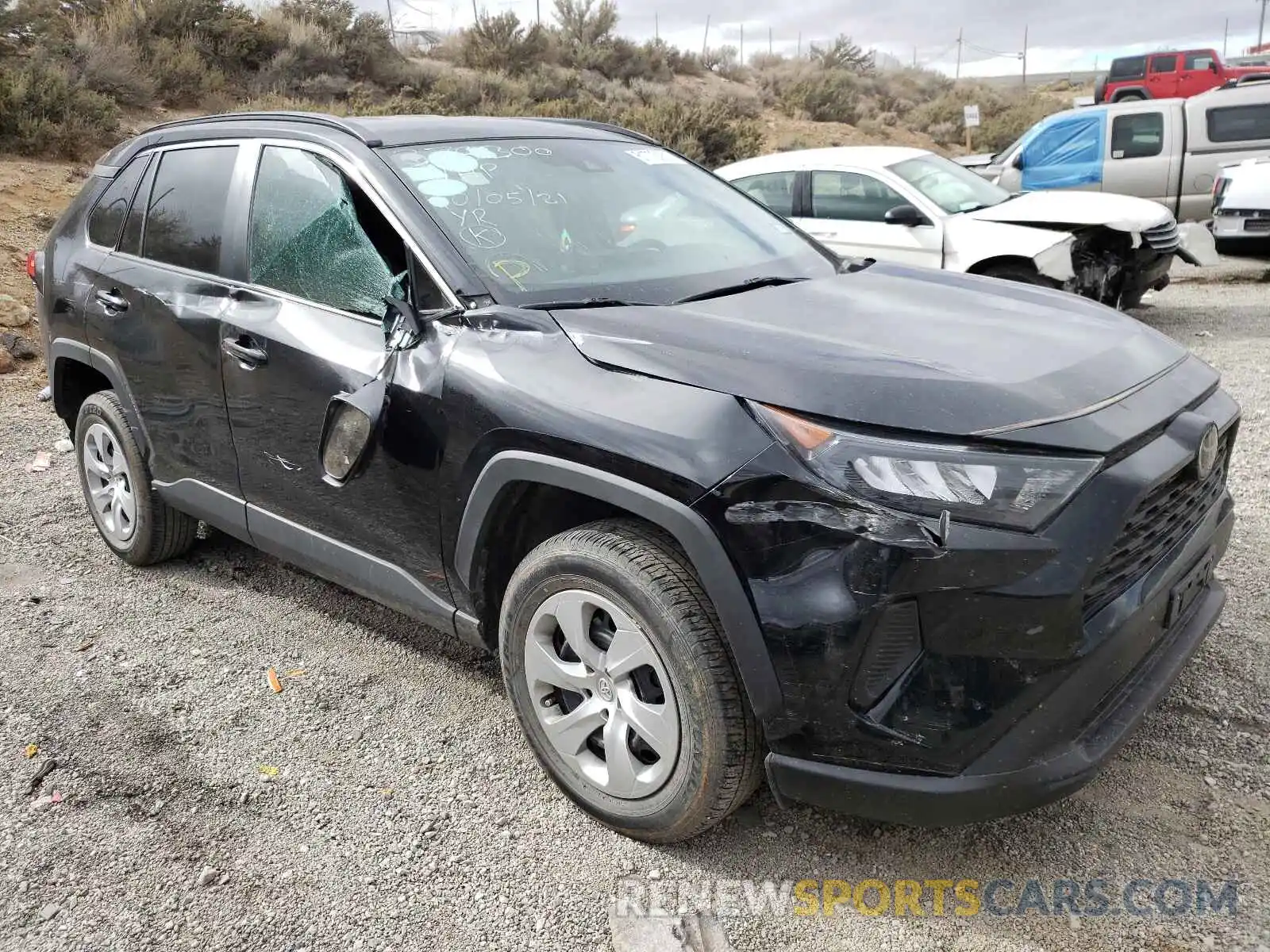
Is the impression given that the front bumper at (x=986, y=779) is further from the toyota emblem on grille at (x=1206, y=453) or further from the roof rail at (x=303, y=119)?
the roof rail at (x=303, y=119)

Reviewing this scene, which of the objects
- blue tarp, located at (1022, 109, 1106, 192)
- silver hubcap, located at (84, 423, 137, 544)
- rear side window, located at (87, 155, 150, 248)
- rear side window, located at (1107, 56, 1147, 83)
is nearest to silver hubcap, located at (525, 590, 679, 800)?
silver hubcap, located at (84, 423, 137, 544)

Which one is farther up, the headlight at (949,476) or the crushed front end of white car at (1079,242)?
the headlight at (949,476)

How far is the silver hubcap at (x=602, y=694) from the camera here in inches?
93.1

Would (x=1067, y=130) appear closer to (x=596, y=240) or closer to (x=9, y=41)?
(x=596, y=240)

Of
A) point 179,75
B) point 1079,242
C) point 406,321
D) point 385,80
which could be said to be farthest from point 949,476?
point 385,80

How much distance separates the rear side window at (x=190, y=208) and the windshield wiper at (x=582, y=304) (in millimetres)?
1442

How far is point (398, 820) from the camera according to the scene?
2.72 meters

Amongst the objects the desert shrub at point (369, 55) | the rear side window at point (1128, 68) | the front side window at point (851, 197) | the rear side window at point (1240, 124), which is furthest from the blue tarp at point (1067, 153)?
the rear side window at point (1128, 68)

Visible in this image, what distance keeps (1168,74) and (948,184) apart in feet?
79.8

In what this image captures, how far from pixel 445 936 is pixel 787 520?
49.7 inches

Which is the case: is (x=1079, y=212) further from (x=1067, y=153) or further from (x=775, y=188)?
(x=1067, y=153)

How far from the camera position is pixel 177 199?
375cm

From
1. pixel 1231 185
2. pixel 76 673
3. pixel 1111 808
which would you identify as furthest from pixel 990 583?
pixel 1231 185

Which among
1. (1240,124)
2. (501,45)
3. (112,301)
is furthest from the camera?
(501,45)
